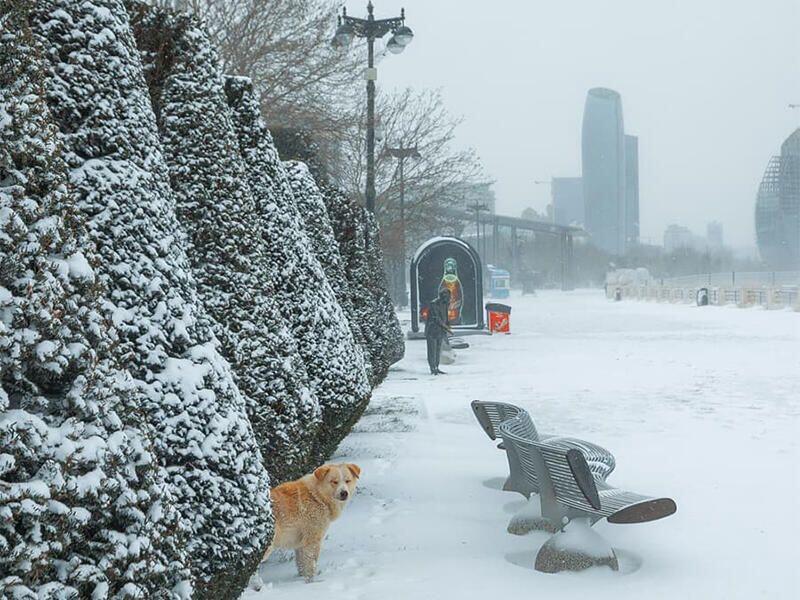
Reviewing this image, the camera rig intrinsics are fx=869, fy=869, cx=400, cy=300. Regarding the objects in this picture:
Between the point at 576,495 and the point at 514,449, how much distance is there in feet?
4.03

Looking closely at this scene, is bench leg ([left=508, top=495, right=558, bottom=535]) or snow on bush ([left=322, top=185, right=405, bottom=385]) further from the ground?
snow on bush ([left=322, top=185, right=405, bottom=385])

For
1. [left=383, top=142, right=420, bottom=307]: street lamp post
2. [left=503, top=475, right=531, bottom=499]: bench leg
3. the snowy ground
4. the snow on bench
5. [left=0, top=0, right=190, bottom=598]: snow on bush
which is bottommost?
the snowy ground

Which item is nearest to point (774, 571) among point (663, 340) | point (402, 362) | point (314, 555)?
point (314, 555)

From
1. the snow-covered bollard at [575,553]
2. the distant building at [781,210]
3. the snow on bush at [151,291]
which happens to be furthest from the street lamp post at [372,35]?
the distant building at [781,210]

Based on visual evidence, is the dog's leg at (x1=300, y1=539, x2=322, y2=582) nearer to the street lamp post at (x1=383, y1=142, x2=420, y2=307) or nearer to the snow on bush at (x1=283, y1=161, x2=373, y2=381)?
the snow on bush at (x1=283, y1=161, x2=373, y2=381)

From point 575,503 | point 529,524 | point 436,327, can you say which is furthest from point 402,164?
point 575,503

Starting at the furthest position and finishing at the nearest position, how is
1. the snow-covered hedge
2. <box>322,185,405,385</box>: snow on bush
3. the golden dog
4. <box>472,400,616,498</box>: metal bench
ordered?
<box>322,185,405,385</box>: snow on bush → <box>472,400,616,498</box>: metal bench → the golden dog → the snow-covered hedge

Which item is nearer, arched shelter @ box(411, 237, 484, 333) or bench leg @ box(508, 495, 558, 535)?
bench leg @ box(508, 495, 558, 535)

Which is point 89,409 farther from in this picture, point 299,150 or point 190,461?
point 299,150

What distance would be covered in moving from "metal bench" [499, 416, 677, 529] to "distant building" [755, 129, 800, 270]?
4451 inches

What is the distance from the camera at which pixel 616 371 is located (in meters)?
Result: 16.5

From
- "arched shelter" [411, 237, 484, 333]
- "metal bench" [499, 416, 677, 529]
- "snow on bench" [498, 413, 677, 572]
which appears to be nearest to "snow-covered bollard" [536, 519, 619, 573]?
"snow on bench" [498, 413, 677, 572]

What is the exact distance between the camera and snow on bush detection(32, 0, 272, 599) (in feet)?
11.1

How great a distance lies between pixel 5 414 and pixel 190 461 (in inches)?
54.2
